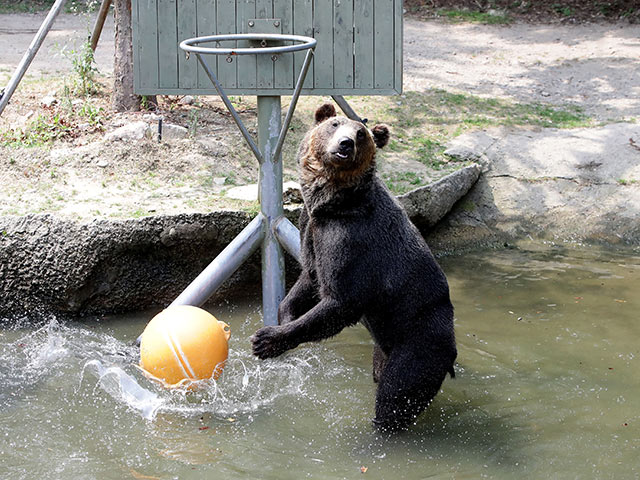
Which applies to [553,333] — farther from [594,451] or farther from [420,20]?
[420,20]

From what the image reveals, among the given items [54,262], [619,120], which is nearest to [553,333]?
[54,262]

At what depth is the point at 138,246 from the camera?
6.02 metres

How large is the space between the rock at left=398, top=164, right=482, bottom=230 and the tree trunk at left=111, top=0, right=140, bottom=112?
2.96 metres

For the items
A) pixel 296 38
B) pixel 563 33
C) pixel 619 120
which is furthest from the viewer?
pixel 563 33

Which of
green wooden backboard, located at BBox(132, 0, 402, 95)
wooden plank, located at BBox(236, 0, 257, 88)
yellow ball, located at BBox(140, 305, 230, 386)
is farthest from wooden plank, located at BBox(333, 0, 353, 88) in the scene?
yellow ball, located at BBox(140, 305, 230, 386)

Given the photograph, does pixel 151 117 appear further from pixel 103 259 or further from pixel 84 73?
pixel 103 259

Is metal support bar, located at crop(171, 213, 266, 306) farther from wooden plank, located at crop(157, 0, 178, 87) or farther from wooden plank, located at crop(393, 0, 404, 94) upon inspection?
wooden plank, located at crop(393, 0, 404, 94)

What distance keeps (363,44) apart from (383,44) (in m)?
0.14

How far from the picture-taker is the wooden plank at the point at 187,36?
5527mm

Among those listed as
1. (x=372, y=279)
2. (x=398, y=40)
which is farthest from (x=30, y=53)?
(x=372, y=279)

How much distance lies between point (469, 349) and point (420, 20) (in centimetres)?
980

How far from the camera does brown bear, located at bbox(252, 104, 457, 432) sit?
421cm

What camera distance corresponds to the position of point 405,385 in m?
4.30

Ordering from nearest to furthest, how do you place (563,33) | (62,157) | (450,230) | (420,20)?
1. (62,157)
2. (450,230)
3. (563,33)
4. (420,20)
